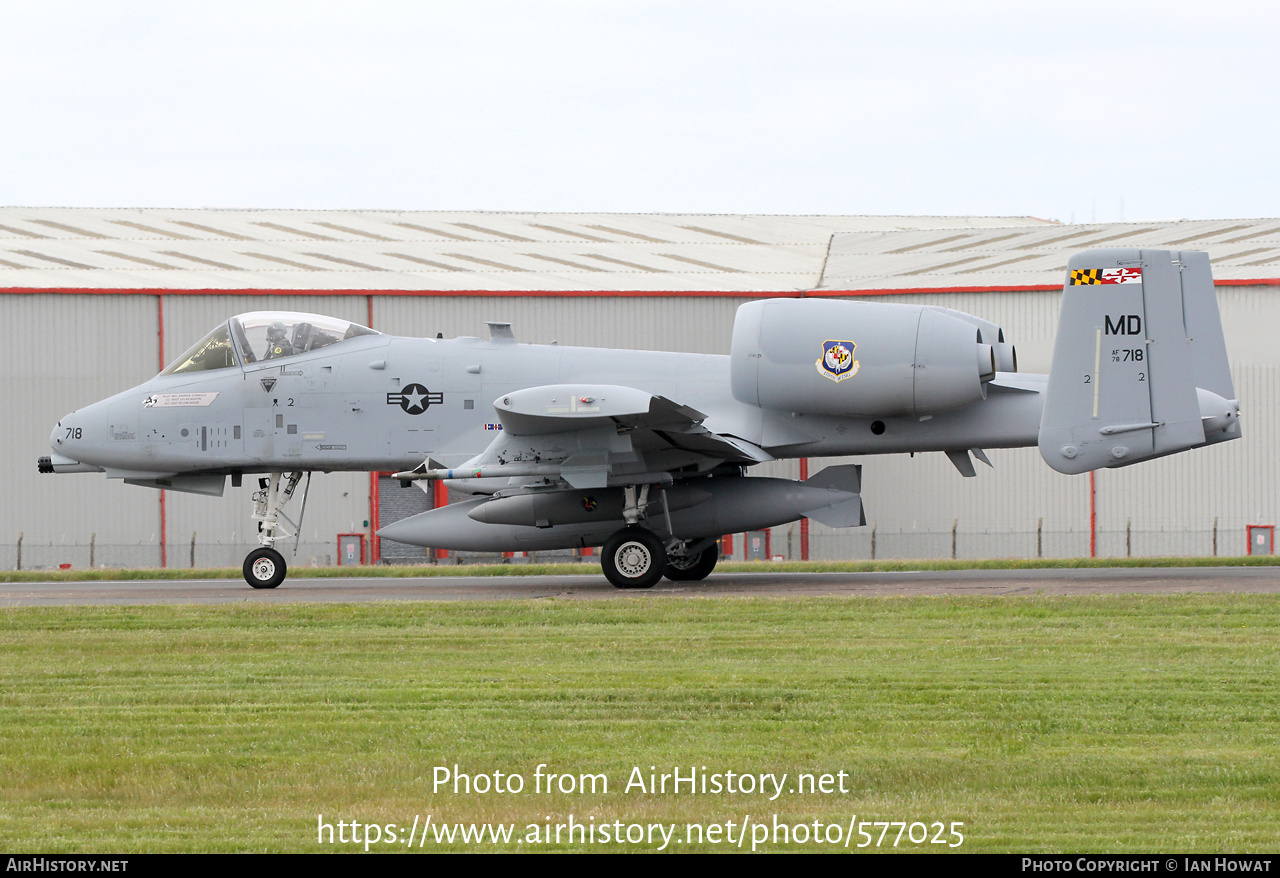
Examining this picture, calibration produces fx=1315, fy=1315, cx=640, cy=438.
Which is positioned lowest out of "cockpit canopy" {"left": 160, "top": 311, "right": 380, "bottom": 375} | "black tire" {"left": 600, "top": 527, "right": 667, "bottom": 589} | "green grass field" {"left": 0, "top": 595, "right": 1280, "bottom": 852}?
"green grass field" {"left": 0, "top": 595, "right": 1280, "bottom": 852}

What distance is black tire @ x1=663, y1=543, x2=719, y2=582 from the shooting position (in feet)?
65.5

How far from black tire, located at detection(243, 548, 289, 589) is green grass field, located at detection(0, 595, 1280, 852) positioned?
17.9ft

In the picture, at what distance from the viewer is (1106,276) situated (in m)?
17.0

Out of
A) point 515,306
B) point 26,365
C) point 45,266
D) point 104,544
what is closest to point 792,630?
point 515,306

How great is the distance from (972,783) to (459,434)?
42.1 ft

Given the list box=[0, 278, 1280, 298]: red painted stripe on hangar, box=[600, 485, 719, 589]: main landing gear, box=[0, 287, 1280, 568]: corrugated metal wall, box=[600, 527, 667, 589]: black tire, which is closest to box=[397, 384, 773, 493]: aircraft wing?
box=[600, 485, 719, 589]: main landing gear

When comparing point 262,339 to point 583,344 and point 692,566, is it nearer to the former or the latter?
point 692,566

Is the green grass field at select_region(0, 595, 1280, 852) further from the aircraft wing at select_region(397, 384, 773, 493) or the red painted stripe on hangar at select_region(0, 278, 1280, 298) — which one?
the red painted stripe on hangar at select_region(0, 278, 1280, 298)

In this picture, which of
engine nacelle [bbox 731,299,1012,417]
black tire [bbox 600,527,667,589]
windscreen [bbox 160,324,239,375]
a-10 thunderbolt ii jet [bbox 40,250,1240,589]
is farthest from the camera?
windscreen [bbox 160,324,239,375]

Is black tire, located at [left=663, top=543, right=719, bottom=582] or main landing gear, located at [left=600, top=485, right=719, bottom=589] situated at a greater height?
main landing gear, located at [left=600, top=485, right=719, bottom=589]

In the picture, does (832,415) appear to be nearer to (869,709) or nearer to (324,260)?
(869,709)

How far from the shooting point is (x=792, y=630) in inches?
509

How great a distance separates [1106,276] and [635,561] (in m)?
7.23

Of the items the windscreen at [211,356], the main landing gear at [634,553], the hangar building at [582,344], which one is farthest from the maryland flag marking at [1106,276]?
the hangar building at [582,344]
